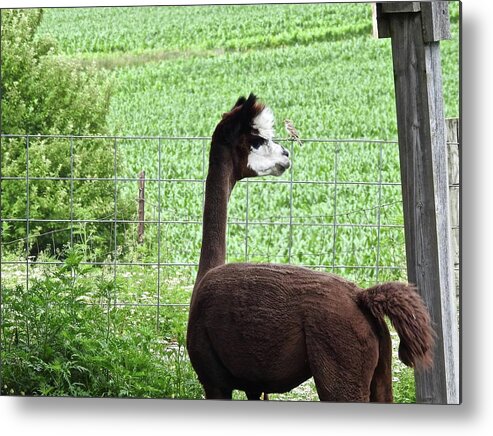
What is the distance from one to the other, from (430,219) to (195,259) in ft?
4.29

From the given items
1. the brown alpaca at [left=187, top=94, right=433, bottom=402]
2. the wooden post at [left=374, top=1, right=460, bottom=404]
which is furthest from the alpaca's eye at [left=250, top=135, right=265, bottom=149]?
the wooden post at [left=374, top=1, right=460, bottom=404]

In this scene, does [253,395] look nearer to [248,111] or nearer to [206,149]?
[248,111]

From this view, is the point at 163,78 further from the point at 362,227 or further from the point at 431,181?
the point at 431,181

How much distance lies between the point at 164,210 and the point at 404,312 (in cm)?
184

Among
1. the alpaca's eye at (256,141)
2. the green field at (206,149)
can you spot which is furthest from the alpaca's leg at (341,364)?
the alpaca's eye at (256,141)

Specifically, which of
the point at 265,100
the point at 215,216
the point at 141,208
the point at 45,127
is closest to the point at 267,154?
the point at 215,216

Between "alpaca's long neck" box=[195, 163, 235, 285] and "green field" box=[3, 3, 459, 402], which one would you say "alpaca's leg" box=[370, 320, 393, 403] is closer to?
"alpaca's long neck" box=[195, 163, 235, 285]

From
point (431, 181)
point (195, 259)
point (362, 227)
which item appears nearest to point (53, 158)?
point (195, 259)

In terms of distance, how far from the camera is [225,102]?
5.00 meters

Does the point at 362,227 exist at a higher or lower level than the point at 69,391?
higher

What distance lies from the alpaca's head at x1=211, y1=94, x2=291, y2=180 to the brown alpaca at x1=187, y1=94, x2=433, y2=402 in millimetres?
23

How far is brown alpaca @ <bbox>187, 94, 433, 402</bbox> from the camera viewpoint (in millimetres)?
3852

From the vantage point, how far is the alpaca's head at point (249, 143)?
4352 mm

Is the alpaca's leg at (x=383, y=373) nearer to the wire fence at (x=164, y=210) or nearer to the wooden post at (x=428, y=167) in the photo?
the wooden post at (x=428, y=167)
